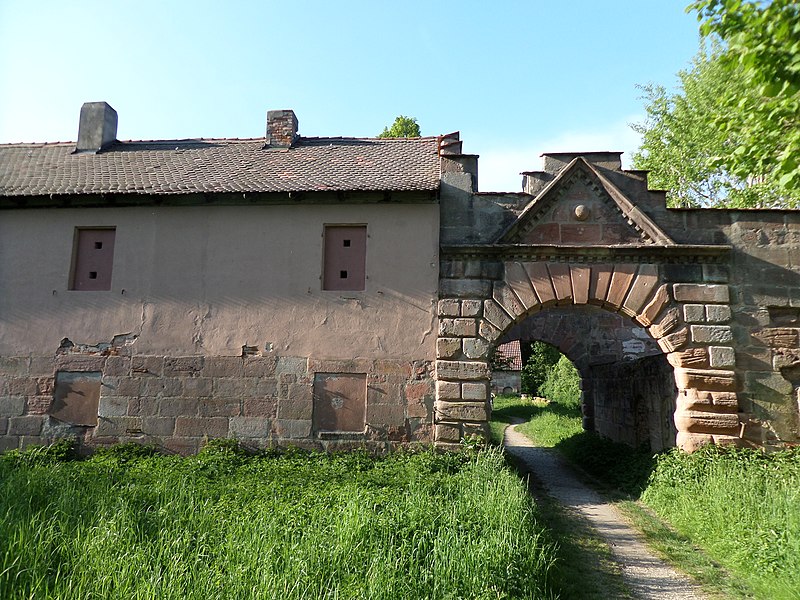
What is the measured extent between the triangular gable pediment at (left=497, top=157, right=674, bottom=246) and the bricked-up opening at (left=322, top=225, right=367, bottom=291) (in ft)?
7.85

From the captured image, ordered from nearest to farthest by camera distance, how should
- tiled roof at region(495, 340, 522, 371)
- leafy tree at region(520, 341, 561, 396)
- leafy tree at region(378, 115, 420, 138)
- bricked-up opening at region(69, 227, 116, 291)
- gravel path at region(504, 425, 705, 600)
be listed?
1. gravel path at region(504, 425, 705, 600)
2. bricked-up opening at region(69, 227, 116, 291)
3. leafy tree at region(378, 115, 420, 138)
4. leafy tree at region(520, 341, 561, 396)
5. tiled roof at region(495, 340, 522, 371)

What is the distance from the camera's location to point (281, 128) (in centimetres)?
1210

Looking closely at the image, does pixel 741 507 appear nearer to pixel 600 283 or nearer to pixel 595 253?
pixel 600 283

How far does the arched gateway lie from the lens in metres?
8.59

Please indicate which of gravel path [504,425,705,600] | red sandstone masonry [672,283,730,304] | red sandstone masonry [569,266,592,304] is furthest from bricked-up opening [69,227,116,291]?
red sandstone masonry [672,283,730,304]

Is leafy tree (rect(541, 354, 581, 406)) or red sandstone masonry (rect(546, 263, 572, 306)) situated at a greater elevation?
red sandstone masonry (rect(546, 263, 572, 306))

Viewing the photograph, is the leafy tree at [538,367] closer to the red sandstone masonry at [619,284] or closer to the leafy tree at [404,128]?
the leafy tree at [404,128]

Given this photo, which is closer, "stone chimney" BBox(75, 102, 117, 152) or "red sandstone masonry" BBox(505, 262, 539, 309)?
"red sandstone masonry" BBox(505, 262, 539, 309)

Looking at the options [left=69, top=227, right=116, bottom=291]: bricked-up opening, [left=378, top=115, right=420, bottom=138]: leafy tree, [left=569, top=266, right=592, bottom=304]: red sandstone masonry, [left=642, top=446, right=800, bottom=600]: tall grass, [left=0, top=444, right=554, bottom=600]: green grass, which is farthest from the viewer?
[left=378, top=115, right=420, bottom=138]: leafy tree

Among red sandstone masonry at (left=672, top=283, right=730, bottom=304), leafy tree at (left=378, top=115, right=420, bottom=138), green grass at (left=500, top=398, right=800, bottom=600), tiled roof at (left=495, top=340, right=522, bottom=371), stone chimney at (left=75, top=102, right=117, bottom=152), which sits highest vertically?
leafy tree at (left=378, top=115, right=420, bottom=138)

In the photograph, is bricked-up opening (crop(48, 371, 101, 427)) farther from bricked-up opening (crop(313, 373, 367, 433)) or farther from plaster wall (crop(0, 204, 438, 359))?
bricked-up opening (crop(313, 373, 367, 433))

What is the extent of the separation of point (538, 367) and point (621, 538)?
2568cm

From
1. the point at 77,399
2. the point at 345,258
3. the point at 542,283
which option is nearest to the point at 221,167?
the point at 345,258

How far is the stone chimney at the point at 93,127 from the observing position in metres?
12.1
